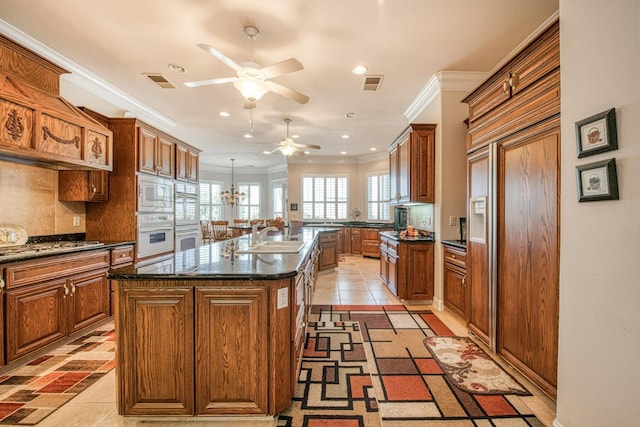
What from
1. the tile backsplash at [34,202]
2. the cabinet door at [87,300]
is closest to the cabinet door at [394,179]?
the cabinet door at [87,300]

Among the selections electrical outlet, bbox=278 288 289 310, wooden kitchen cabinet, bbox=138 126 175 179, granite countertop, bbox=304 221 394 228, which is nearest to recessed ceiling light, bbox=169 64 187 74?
wooden kitchen cabinet, bbox=138 126 175 179

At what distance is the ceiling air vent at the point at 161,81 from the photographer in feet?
12.1

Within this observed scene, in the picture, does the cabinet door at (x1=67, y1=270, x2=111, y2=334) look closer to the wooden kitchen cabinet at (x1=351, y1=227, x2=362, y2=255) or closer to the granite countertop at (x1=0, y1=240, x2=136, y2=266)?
the granite countertop at (x1=0, y1=240, x2=136, y2=266)

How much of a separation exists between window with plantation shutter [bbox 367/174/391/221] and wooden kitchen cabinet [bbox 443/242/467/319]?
4.84 meters

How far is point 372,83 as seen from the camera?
3.89 metres

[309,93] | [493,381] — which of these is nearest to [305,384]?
[493,381]

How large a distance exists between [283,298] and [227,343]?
0.41 meters

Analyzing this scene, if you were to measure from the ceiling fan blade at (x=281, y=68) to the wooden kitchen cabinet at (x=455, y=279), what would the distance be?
8.42ft

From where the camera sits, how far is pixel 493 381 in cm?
211

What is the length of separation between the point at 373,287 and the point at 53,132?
4.54 metres

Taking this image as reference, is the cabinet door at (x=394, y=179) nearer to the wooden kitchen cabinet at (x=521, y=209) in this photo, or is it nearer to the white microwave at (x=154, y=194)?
the wooden kitchen cabinet at (x=521, y=209)

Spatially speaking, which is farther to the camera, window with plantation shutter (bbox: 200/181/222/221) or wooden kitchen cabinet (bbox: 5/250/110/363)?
window with plantation shutter (bbox: 200/181/222/221)

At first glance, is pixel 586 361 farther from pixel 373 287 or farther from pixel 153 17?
pixel 153 17

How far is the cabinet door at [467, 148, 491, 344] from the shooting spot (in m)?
2.54
